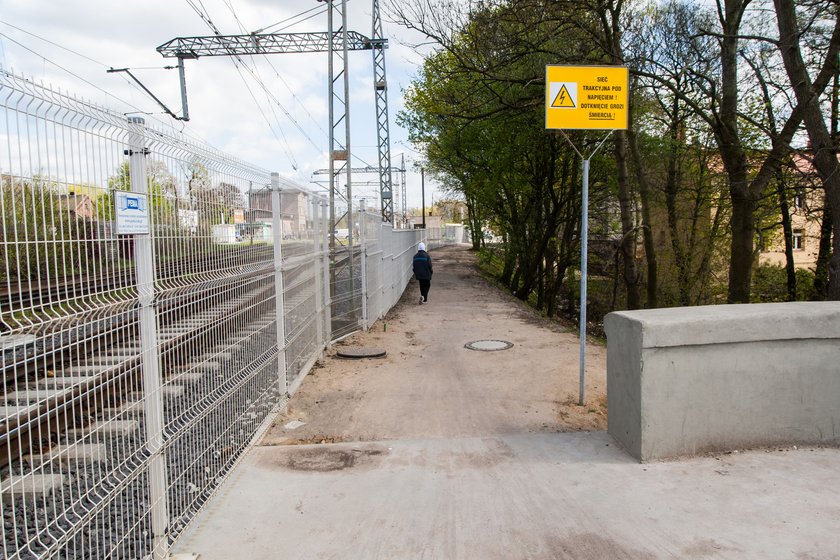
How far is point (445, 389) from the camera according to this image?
279 inches

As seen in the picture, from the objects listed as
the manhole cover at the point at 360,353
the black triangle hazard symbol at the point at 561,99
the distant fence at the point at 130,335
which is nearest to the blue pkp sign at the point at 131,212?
the distant fence at the point at 130,335

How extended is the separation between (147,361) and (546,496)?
2.65 metres

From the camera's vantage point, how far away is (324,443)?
17.0 ft

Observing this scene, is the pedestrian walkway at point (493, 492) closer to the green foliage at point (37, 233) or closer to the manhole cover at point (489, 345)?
the green foliage at point (37, 233)

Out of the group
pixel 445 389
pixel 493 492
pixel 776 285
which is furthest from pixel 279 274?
pixel 776 285

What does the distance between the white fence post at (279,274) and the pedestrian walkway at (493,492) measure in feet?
1.59

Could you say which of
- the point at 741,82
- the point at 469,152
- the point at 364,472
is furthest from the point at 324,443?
the point at 469,152

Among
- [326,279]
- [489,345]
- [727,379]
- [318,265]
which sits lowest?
[489,345]

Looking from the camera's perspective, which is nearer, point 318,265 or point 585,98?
point 585,98

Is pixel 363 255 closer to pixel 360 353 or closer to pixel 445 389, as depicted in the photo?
pixel 360 353

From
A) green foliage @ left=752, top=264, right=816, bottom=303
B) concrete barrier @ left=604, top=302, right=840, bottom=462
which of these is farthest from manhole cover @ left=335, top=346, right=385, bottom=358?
green foliage @ left=752, top=264, right=816, bottom=303

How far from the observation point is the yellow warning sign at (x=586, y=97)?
6.04 metres

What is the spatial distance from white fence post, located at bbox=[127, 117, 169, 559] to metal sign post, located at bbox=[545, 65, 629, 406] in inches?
165

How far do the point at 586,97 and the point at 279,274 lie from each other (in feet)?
11.8
